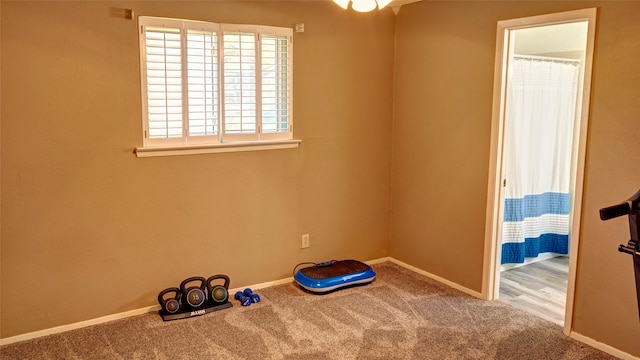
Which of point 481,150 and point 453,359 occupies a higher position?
point 481,150

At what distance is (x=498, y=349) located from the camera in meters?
3.17

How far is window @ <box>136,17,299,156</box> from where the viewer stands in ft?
11.3

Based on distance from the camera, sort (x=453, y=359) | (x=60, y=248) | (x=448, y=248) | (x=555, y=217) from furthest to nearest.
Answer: (x=555, y=217) < (x=448, y=248) < (x=60, y=248) < (x=453, y=359)

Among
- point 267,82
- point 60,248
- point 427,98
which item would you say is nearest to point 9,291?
point 60,248

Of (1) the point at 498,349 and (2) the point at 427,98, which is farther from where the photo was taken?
(2) the point at 427,98

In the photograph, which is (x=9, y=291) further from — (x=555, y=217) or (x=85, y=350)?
(x=555, y=217)

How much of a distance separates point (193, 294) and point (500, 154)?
7.83 feet

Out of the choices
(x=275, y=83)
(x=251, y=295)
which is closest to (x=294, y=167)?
(x=275, y=83)

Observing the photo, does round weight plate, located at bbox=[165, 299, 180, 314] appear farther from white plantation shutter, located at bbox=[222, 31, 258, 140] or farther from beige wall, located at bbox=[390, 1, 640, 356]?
beige wall, located at bbox=[390, 1, 640, 356]

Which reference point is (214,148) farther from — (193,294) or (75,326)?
(75,326)

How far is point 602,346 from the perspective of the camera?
319 centimetres

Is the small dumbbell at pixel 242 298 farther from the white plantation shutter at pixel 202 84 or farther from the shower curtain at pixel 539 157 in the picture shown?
the shower curtain at pixel 539 157

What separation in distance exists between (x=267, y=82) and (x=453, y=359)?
2295 mm

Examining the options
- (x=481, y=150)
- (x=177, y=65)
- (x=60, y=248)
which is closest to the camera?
(x=60, y=248)
